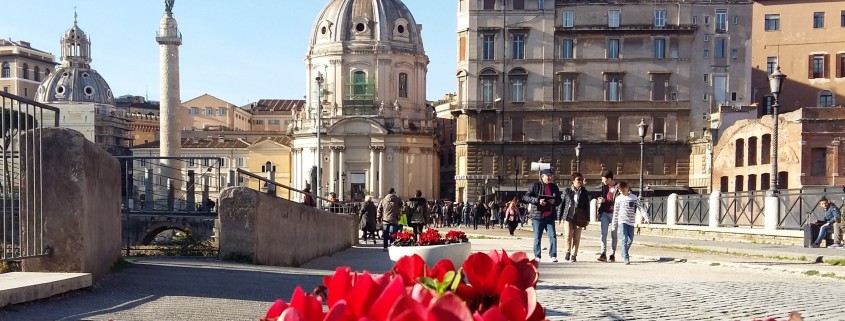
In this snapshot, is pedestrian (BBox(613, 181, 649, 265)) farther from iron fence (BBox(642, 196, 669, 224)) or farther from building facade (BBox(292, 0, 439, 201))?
building facade (BBox(292, 0, 439, 201))

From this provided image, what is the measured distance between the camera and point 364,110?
302 feet

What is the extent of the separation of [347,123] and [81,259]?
80890 mm

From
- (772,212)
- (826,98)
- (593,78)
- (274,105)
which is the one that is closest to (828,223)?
(772,212)

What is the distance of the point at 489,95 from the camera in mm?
68875

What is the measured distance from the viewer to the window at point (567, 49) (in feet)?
226

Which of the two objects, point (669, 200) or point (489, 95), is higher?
point (489, 95)

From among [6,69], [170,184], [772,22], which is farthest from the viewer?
[6,69]

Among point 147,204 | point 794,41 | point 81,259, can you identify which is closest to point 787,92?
point 794,41

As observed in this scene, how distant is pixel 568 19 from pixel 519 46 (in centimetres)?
395

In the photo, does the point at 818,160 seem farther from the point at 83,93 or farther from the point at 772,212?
the point at 83,93

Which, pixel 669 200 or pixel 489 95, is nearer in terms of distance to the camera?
pixel 669 200

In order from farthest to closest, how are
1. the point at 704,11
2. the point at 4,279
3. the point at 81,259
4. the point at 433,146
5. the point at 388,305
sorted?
the point at 433,146, the point at 704,11, the point at 81,259, the point at 4,279, the point at 388,305

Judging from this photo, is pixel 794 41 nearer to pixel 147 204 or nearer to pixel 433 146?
pixel 433 146

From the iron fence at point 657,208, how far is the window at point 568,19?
30.0 metres
